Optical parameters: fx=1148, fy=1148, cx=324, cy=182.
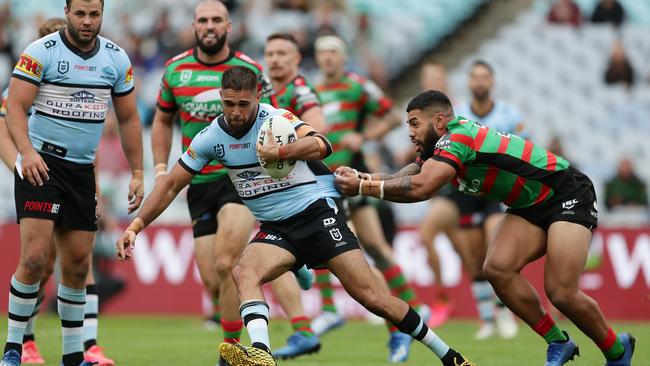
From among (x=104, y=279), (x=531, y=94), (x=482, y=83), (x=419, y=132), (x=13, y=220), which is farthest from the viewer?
(x=531, y=94)

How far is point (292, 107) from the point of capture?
10.8 m

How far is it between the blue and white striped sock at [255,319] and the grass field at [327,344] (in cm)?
221

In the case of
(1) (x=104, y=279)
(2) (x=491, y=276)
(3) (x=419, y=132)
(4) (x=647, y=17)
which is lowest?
(1) (x=104, y=279)

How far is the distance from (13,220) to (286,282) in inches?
361

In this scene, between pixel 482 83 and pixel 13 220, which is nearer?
pixel 482 83

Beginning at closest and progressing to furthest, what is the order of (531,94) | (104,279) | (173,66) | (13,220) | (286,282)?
(173,66)
(286,282)
(104,279)
(13,220)
(531,94)

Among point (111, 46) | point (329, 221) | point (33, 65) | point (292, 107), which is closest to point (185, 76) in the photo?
point (111, 46)

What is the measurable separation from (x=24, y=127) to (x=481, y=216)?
698 cm

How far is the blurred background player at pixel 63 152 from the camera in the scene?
8.42m

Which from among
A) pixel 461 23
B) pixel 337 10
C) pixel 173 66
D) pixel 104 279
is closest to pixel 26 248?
pixel 173 66

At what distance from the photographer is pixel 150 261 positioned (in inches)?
698

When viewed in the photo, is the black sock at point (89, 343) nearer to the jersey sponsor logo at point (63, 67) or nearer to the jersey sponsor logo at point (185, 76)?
the jersey sponsor logo at point (185, 76)

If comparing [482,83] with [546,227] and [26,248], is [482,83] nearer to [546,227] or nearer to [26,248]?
Answer: [546,227]

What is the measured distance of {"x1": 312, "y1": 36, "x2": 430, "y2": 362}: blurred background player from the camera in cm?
1245
